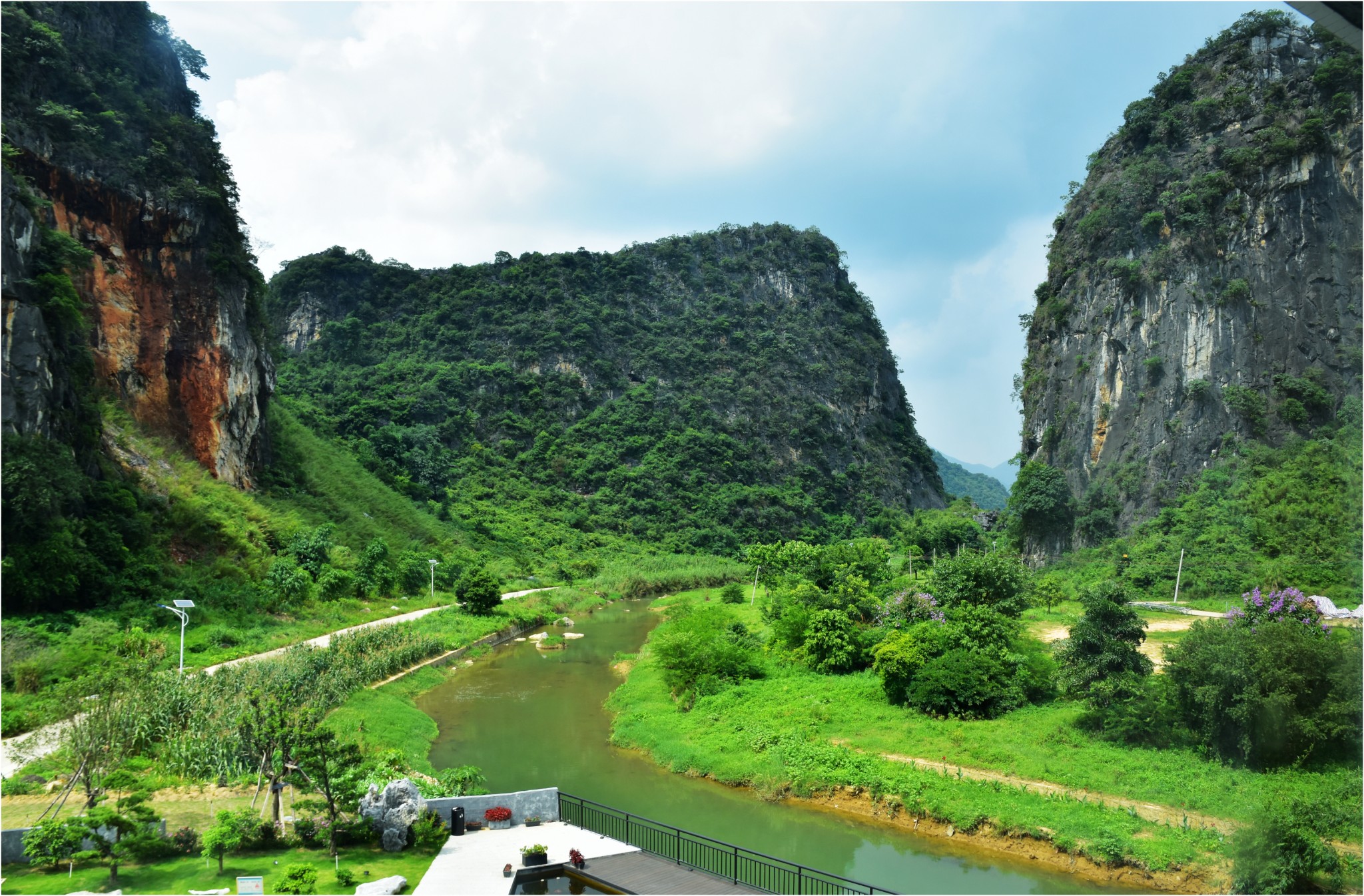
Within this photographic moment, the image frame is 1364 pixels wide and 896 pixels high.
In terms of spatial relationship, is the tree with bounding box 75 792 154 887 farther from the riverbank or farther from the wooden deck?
the riverbank

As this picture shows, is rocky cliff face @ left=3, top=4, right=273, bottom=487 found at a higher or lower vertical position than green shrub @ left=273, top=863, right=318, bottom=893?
higher

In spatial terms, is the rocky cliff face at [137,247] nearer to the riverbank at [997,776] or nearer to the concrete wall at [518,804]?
the concrete wall at [518,804]

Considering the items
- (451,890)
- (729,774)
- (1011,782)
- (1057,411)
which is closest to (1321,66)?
(1057,411)

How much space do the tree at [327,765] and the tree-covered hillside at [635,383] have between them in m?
43.6

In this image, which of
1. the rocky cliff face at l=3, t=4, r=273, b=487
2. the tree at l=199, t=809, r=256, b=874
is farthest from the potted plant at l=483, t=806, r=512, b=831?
the rocky cliff face at l=3, t=4, r=273, b=487

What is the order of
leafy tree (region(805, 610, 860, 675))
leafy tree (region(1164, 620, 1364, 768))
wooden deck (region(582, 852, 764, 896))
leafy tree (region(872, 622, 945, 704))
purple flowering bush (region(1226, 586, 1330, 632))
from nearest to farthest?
wooden deck (region(582, 852, 764, 896)) < leafy tree (region(1164, 620, 1364, 768)) < purple flowering bush (region(1226, 586, 1330, 632)) < leafy tree (region(872, 622, 945, 704)) < leafy tree (region(805, 610, 860, 675))

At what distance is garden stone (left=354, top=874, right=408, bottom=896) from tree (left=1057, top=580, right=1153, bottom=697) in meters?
13.4

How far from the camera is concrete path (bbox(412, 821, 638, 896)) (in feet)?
34.1

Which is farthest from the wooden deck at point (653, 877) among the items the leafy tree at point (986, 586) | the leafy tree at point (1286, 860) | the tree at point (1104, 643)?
the leafy tree at point (986, 586)

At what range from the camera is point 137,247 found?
104 feet

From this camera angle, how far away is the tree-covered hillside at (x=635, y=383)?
68625 millimetres

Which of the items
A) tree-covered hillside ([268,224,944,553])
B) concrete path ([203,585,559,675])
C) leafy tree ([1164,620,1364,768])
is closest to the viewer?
leafy tree ([1164,620,1364,768])

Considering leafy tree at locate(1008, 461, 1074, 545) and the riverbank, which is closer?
the riverbank

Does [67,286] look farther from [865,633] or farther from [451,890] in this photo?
[865,633]
